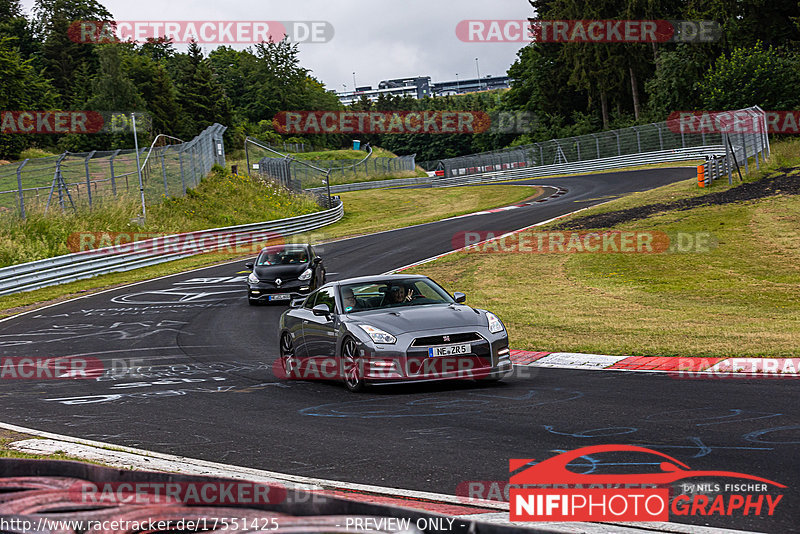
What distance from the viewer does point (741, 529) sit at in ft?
14.6

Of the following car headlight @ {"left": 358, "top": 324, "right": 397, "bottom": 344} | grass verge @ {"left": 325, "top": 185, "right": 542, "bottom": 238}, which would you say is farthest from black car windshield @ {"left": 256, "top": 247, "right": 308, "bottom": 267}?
grass verge @ {"left": 325, "top": 185, "right": 542, "bottom": 238}

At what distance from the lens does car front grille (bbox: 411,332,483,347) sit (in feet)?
31.3

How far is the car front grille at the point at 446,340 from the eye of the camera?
31.3 feet

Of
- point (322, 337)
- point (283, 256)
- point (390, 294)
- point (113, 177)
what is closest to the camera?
point (322, 337)

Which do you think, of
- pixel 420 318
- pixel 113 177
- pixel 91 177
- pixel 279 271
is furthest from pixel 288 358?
pixel 91 177

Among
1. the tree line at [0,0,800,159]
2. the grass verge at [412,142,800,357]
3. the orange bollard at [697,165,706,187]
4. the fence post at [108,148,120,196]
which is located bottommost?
the grass verge at [412,142,800,357]

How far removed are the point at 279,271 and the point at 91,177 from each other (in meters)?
17.4

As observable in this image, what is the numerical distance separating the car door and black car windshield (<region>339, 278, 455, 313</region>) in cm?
25

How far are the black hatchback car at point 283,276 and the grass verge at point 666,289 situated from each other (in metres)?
3.82

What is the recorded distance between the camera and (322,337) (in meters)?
10.9

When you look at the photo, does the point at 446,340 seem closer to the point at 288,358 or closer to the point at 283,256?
the point at 288,358

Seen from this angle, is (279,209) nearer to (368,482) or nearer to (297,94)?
(368,482)

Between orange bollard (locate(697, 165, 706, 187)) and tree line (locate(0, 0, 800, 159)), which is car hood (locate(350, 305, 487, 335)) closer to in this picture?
orange bollard (locate(697, 165, 706, 187))

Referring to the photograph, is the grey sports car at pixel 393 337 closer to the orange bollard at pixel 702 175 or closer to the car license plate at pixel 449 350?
the car license plate at pixel 449 350
